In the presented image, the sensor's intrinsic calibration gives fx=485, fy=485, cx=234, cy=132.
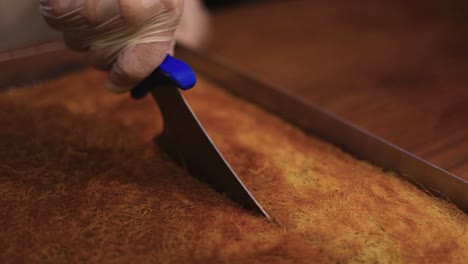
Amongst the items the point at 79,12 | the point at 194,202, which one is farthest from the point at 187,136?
the point at 79,12

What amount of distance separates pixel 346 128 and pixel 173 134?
0.29 meters

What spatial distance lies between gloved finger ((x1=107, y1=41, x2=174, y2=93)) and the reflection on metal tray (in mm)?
332

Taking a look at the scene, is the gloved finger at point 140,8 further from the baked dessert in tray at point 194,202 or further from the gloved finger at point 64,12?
the baked dessert in tray at point 194,202

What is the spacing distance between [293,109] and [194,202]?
324mm

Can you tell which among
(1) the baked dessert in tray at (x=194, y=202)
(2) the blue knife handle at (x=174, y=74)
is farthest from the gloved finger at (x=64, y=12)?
(1) the baked dessert in tray at (x=194, y=202)

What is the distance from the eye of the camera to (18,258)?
1.88 feet

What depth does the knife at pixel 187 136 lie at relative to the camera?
2.12ft

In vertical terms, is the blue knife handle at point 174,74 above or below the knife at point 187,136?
above

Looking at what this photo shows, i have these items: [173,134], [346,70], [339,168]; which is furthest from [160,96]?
[346,70]

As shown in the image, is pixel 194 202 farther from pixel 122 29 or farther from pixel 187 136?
pixel 122 29

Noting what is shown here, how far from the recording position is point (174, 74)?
0.63 metres

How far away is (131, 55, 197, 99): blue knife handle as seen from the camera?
629mm

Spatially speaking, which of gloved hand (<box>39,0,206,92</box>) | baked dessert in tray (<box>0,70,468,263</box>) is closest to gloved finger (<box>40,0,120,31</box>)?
gloved hand (<box>39,0,206,92</box>)

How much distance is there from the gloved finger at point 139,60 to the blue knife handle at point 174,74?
0.01 m
